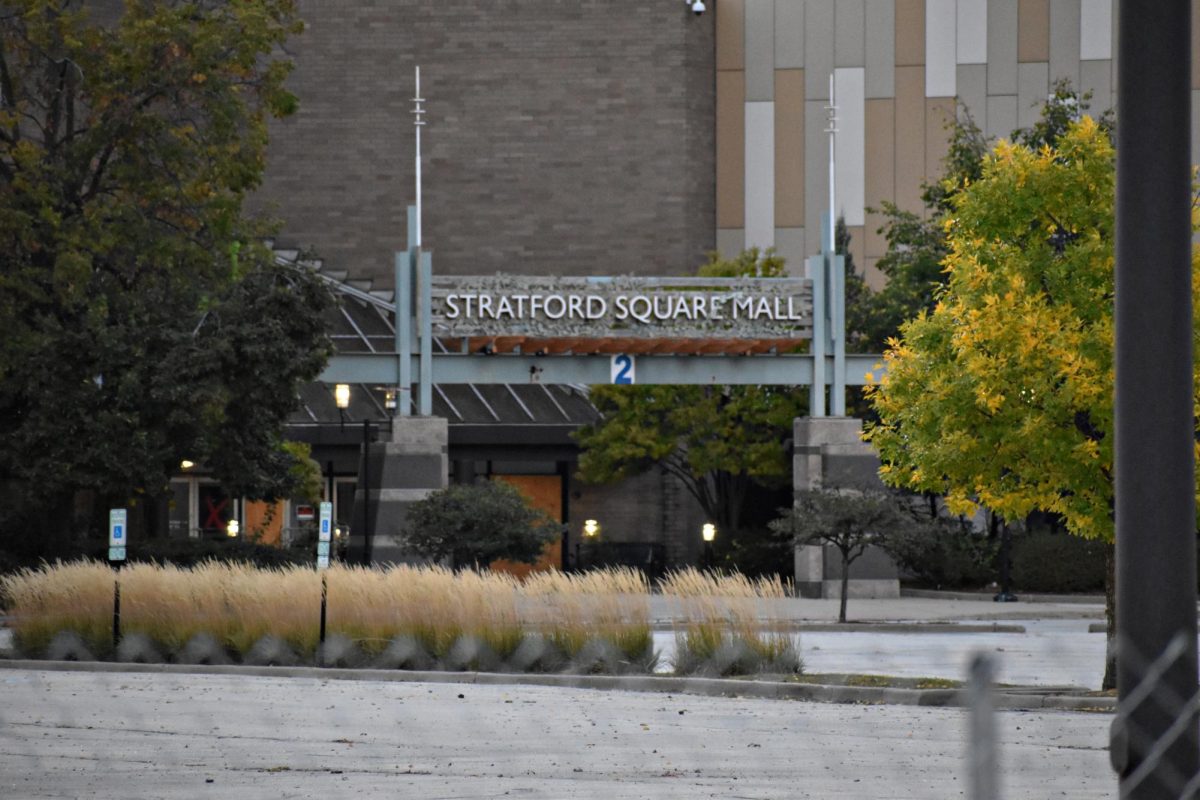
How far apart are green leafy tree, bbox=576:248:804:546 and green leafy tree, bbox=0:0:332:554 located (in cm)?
1270

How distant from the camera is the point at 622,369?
1494 inches

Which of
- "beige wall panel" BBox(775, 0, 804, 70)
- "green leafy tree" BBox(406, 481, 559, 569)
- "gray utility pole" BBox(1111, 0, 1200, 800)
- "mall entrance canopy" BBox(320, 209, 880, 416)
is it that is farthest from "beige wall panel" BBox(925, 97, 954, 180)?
"gray utility pole" BBox(1111, 0, 1200, 800)

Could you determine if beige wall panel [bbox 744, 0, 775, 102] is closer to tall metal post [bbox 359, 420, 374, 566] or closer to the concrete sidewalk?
the concrete sidewalk

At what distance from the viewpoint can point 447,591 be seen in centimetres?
2106

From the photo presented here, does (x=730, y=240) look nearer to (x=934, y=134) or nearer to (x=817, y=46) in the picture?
(x=817, y=46)

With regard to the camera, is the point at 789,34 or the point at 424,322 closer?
the point at 424,322

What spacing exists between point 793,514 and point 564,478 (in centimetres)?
1879

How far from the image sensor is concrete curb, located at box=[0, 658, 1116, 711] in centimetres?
1680

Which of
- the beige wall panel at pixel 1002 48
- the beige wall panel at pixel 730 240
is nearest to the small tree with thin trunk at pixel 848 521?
the beige wall panel at pixel 730 240

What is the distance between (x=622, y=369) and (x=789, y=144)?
17662 millimetres

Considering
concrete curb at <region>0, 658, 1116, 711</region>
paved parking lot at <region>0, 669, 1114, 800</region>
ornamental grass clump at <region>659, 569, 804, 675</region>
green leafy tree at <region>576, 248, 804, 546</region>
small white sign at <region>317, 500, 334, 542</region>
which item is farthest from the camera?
green leafy tree at <region>576, 248, 804, 546</region>

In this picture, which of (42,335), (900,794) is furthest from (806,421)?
(900,794)

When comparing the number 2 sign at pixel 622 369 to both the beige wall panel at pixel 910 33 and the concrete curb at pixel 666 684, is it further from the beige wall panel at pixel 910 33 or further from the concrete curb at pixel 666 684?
the beige wall panel at pixel 910 33

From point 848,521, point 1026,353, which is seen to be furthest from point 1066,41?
point 1026,353
